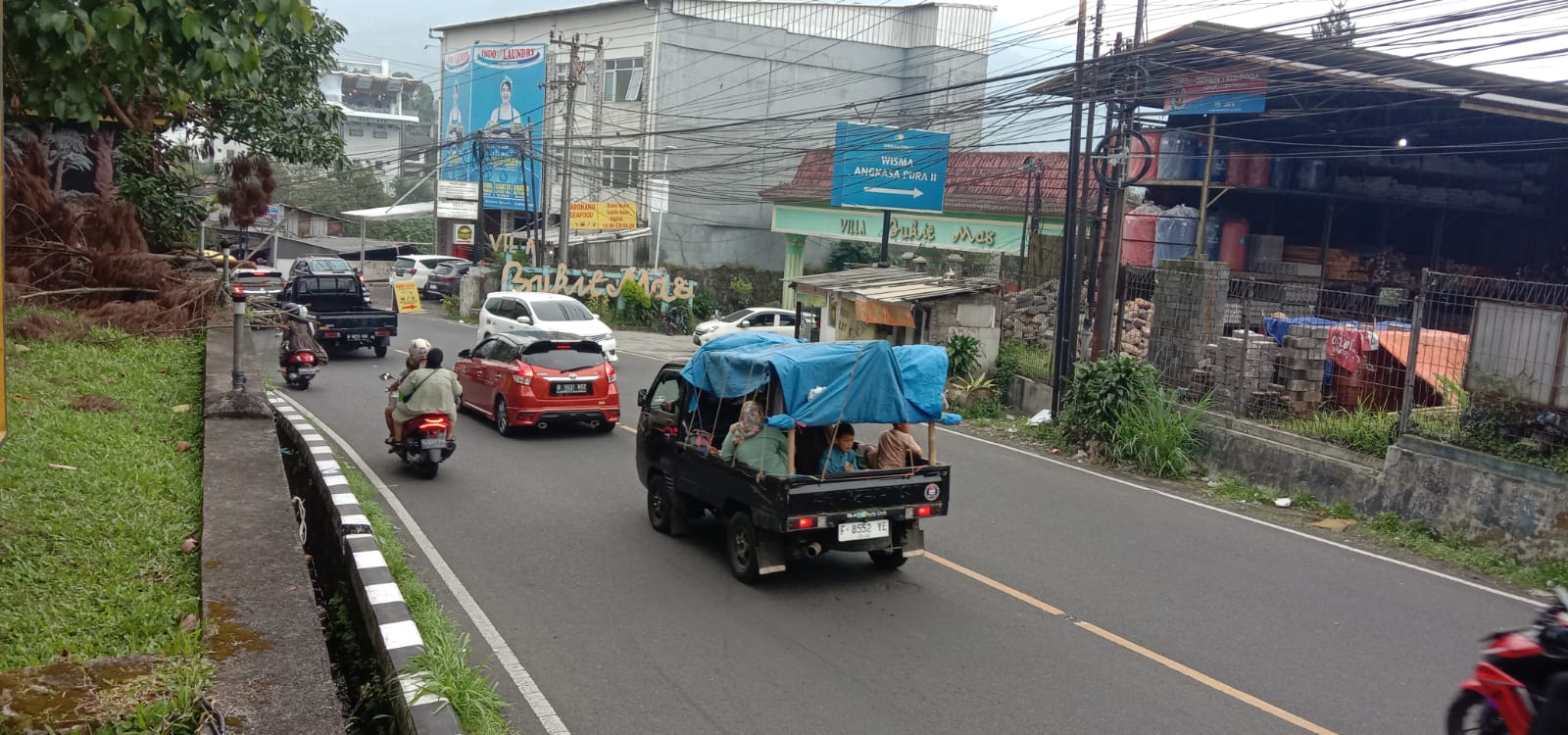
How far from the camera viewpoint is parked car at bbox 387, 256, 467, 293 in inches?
1762

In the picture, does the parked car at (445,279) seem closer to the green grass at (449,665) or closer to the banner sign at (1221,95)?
the banner sign at (1221,95)

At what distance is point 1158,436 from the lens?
49.7 ft

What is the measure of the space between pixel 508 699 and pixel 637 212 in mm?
40301

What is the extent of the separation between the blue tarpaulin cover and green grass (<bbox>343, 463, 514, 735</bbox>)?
284 cm

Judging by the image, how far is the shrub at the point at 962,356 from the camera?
69.3 ft

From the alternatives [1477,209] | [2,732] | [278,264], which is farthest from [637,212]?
[2,732]

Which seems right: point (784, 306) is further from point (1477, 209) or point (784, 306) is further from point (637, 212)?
point (1477, 209)

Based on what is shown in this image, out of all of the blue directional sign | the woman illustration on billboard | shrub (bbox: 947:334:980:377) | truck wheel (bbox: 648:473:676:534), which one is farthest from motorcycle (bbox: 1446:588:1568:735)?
→ the woman illustration on billboard

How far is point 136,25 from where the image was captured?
6.49 metres

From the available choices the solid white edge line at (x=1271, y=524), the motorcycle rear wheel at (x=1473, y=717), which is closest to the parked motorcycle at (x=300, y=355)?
the solid white edge line at (x=1271, y=524)

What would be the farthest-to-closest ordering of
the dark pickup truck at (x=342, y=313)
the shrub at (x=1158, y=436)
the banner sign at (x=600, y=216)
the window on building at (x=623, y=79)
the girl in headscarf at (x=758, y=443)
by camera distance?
1. the window on building at (x=623, y=79)
2. the banner sign at (x=600, y=216)
3. the dark pickup truck at (x=342, y=313)
4. the shrub at (x=1158, y=436)
5. the girl in headscarf at (x=758, y=443)

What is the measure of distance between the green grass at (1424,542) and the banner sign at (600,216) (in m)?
30.8

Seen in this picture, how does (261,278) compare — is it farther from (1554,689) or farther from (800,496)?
(1554,689)

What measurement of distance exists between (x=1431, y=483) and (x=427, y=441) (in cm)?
1108
